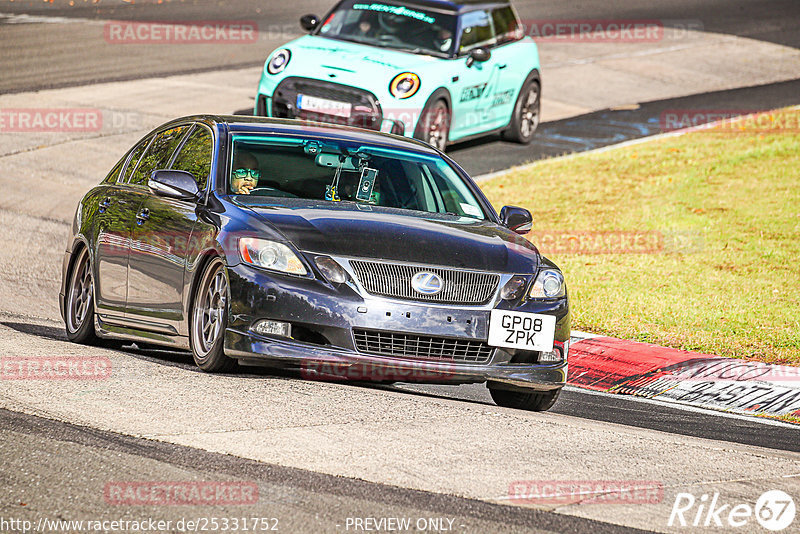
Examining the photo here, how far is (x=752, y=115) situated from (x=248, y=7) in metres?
13.6

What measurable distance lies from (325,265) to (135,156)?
2.91 m

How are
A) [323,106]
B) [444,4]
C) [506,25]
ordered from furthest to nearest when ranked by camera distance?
[506,25] < [444,4] < [323,106]

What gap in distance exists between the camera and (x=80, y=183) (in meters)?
16.4

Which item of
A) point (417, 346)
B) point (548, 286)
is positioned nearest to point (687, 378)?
point (548, 286)

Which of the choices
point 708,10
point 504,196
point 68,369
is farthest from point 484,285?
Answer: point 708,10

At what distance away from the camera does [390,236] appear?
770cm

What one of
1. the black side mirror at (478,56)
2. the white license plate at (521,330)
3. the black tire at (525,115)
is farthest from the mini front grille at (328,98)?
the white license plate at (521,330)

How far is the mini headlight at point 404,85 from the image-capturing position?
16297 mm

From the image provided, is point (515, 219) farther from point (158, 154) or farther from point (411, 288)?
point (158, 154)

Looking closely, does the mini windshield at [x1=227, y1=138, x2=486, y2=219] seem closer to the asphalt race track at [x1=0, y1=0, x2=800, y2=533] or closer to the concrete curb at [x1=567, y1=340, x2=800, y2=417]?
the asphalt race track at [x1=0, y1=0, x2=800, y2=533]

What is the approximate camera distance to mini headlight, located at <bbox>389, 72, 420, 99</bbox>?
642 inches

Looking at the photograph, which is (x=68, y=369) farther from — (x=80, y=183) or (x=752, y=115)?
(x=752, y=115)

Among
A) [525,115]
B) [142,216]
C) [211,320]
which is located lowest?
[525,115]

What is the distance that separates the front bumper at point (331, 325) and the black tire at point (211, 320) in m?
0.12
